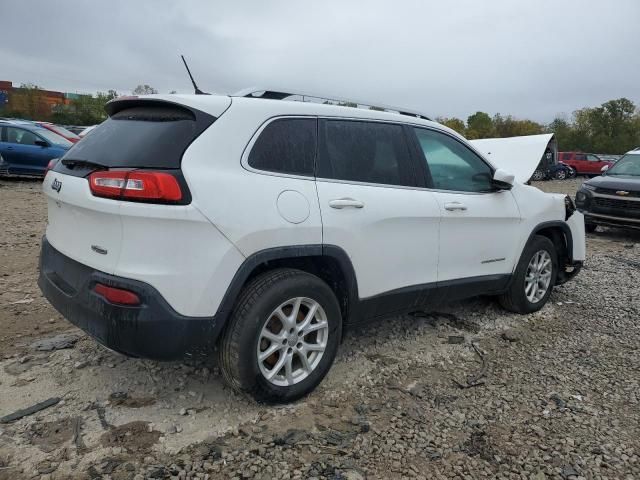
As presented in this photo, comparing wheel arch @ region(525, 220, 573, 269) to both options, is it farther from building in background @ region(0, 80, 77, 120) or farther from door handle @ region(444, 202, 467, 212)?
building in background @ region(0, 80, 77, 120)

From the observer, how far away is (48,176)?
10.4 ft

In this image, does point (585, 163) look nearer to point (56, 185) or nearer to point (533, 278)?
point (533, 278)

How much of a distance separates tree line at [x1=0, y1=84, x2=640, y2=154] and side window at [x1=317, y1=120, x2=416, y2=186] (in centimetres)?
4819

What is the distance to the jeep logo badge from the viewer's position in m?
2.94

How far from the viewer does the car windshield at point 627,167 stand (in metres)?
9.98

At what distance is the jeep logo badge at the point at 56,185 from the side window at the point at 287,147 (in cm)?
113

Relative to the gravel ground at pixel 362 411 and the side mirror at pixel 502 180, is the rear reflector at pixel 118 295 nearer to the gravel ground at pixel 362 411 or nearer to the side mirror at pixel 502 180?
the gravel ground at pixel 362 411

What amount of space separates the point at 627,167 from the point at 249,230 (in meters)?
10.0

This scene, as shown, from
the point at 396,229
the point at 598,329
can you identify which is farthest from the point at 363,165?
the point at 598,329

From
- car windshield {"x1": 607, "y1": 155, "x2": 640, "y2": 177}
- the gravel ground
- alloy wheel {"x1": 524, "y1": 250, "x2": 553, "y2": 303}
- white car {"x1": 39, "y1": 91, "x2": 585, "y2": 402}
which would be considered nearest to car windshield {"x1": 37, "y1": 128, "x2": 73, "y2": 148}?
the gravel ground

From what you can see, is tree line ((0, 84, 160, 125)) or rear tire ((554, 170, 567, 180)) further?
tree line ((0, 84, 160, 125))

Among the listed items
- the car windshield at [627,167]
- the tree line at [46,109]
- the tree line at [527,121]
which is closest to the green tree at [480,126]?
the tree line at [527,121]

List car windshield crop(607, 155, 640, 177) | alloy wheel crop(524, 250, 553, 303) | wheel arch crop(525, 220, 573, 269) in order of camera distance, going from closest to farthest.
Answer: alloy wheel crop(524, 250, 553, 303)
wheel arch crop(525, 220, 573, 269)
car windshield crop(607, 155, 640, 177)

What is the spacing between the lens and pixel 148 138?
2.69 meters
